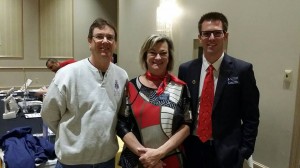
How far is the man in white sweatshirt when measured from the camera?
1.43 meters

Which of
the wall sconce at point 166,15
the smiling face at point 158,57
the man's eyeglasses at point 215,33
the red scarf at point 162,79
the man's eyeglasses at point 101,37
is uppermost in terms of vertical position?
the wall sconce at point 166,15

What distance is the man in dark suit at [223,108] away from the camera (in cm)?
154

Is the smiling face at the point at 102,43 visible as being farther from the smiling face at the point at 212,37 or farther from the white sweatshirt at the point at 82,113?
the smiling face at the point at 212,37

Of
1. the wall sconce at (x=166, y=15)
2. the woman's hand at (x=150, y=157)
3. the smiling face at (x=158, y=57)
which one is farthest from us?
the wall sconce at (x=166, y=15)

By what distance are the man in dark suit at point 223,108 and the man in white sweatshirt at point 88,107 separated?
19.5 inches

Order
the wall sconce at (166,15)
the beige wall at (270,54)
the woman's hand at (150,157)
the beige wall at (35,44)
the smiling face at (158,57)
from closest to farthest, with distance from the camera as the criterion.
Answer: the woman's hand at (150,157) → the smiling face at (158,57) → the beige wall at (270,54) → the wall sconce at (166,15) → the beige wall at (35,44)

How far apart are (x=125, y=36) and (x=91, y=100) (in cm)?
452

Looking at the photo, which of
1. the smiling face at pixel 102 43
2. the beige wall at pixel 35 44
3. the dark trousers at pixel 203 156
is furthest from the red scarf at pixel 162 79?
the beige wall at pixel 35 44

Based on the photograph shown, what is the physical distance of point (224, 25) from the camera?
156 centimetres

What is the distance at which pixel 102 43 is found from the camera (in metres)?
1.49

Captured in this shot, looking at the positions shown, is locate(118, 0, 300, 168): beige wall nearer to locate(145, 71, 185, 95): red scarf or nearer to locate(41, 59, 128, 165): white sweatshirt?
locate(145, 71, 185, 95): red scarf

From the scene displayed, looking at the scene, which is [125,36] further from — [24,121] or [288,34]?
[288,34]

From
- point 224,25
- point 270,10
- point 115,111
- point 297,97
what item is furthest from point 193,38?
point 115,111

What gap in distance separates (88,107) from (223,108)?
2.41 feet
